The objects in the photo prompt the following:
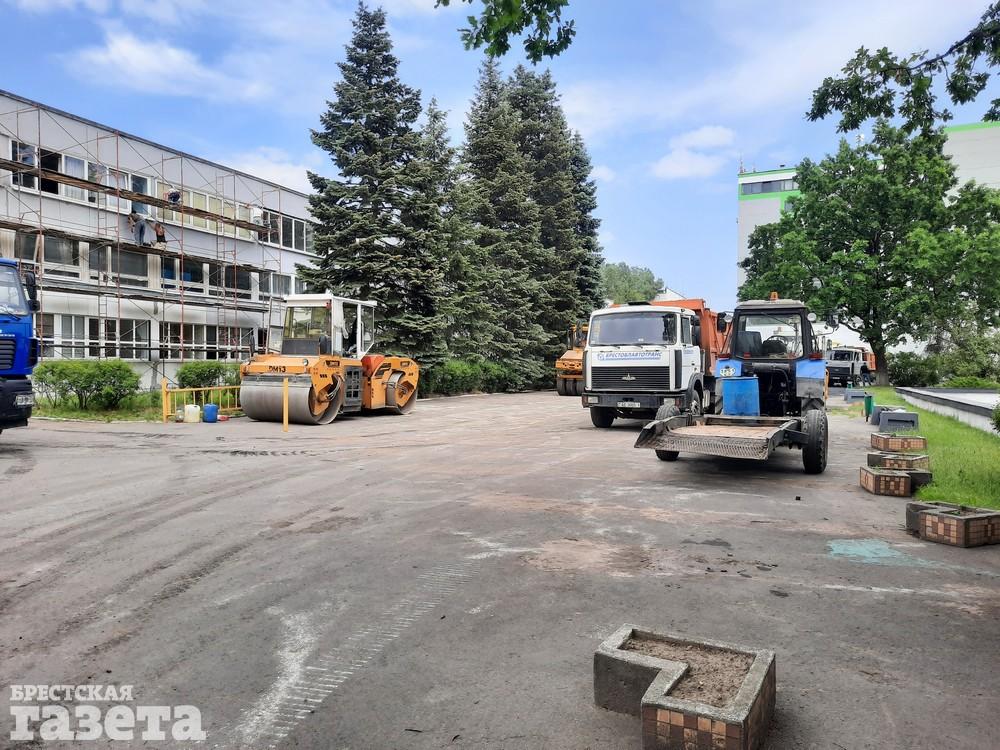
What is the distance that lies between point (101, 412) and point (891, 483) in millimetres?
18711

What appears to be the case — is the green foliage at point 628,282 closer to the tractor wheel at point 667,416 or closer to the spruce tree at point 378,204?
the spruce tree at point 378,204

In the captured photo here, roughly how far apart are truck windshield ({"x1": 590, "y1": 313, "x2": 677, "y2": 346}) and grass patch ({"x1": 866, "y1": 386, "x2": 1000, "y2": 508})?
5569 millimetres

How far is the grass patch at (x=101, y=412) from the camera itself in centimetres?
1805

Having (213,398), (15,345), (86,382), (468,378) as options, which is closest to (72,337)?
(86,382)

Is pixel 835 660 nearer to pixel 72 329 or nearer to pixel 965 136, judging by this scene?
pixel 72 329

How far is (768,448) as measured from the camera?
8812mm

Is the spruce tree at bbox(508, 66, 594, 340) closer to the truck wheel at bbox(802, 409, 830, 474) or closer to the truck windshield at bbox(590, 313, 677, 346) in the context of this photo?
the truck windshield at bbox(590, 313, 677, 346)

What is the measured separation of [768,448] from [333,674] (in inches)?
267

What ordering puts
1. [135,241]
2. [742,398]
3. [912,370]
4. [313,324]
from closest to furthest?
1. [742,398]
2. [313,324]
3. [135,241]
4. [912,370]

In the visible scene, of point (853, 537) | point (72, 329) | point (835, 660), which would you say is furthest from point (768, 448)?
point (72, 329)

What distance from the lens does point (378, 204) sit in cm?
2756

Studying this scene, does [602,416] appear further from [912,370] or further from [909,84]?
[912,370]

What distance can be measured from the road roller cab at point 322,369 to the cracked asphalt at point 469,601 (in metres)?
7.72

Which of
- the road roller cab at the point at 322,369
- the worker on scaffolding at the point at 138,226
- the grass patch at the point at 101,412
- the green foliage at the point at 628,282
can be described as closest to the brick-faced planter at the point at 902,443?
the road roller cab at the point at 322,369
